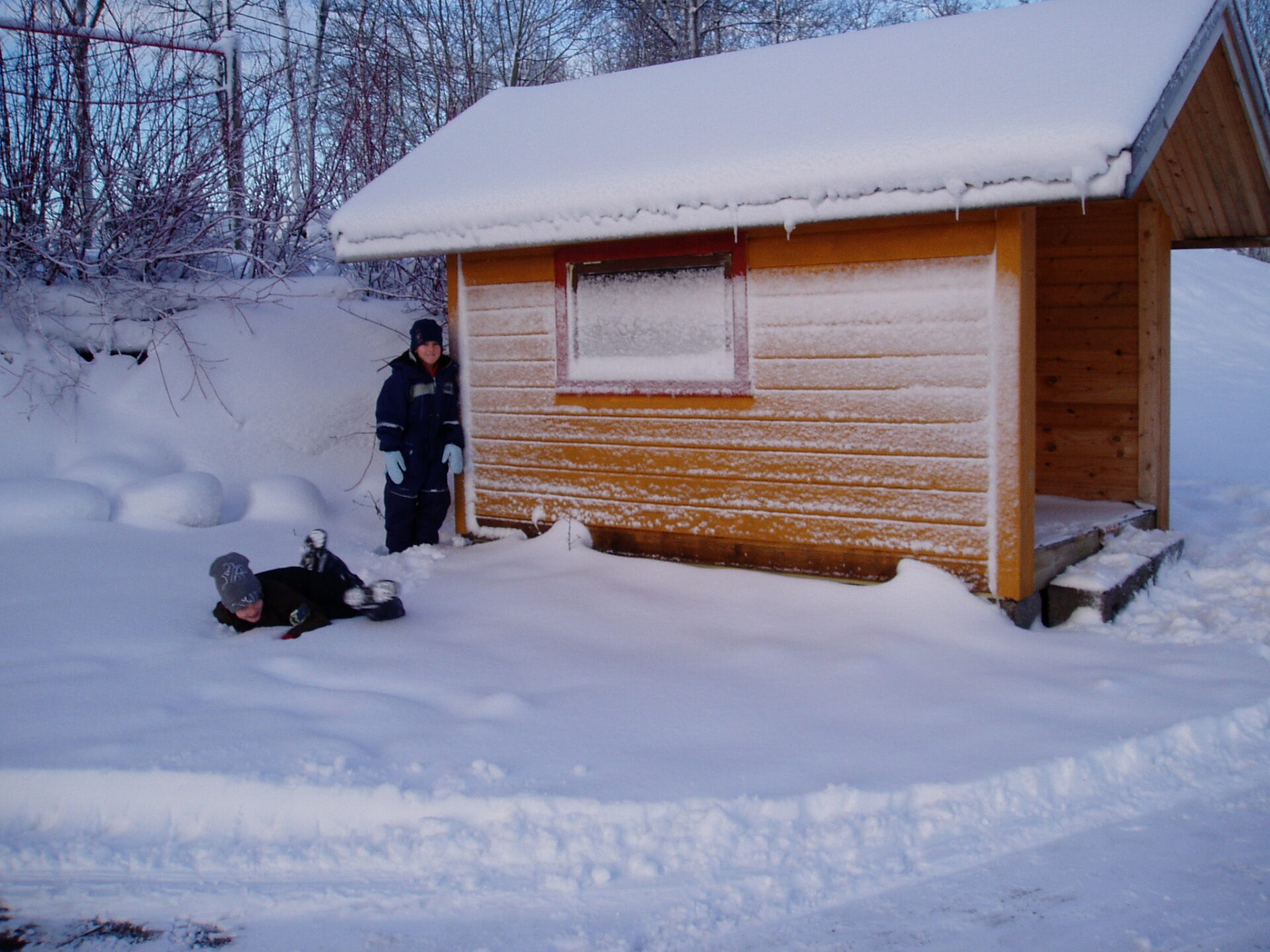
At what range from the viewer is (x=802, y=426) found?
20.3 feet

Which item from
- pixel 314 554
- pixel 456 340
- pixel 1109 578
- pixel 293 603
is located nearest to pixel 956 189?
pixel 1109 578

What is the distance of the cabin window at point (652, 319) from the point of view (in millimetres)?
6422

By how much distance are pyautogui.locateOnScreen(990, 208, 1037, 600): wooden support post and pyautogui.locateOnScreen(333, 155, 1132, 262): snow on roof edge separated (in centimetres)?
33

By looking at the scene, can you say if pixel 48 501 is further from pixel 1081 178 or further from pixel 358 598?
pixel 1081 178

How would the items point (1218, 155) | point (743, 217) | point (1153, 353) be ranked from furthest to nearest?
1. point (1153, 353)
2. point (1218, 155)
3. point (743, 217)

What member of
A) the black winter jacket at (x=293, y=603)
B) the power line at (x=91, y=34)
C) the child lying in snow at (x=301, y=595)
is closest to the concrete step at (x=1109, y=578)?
the child lying in snow at (x=301, y=595)

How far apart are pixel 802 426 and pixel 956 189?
1.75m

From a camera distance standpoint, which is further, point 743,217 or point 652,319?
point 652,319

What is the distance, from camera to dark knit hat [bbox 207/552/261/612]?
5.12 m

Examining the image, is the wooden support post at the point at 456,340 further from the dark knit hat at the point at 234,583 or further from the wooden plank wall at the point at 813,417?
the dark knit hat at the point at 234,583

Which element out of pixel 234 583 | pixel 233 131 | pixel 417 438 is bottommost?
pixel 234 583

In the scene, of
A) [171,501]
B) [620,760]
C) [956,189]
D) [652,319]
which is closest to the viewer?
[620,760]

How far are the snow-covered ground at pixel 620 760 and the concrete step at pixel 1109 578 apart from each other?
120mm

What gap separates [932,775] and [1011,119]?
322 centimetres
